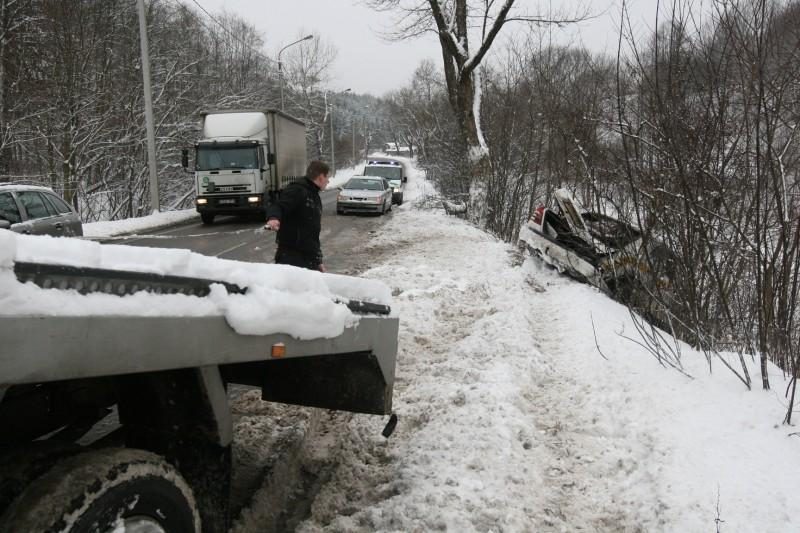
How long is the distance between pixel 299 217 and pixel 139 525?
158 inches

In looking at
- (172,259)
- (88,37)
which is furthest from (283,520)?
(88,37)

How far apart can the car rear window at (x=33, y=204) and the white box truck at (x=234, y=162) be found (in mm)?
9924

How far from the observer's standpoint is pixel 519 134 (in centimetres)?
1599

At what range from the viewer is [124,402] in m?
2.22

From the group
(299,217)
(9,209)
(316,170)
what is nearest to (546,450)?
(299,217)

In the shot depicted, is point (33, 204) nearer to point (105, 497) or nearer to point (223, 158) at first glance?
point (105, 497)

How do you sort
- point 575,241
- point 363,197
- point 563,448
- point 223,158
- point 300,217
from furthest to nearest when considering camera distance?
point 363,197, point 223,158, point 575,241, point 300,217, point 563,448

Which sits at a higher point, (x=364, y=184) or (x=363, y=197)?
(x=364, y=184)

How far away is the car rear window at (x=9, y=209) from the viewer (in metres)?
7.57

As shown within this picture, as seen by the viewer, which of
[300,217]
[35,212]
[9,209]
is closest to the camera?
[300,217]

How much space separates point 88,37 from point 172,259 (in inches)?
952

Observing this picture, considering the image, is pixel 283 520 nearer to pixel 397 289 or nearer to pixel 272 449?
pixel 272 449

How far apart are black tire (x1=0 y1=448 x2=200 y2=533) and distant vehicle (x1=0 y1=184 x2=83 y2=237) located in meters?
7.12

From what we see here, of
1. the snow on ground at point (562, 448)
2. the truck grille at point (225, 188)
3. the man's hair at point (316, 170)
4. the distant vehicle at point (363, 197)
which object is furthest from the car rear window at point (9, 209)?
the distant vehicle at point (363, 197)
